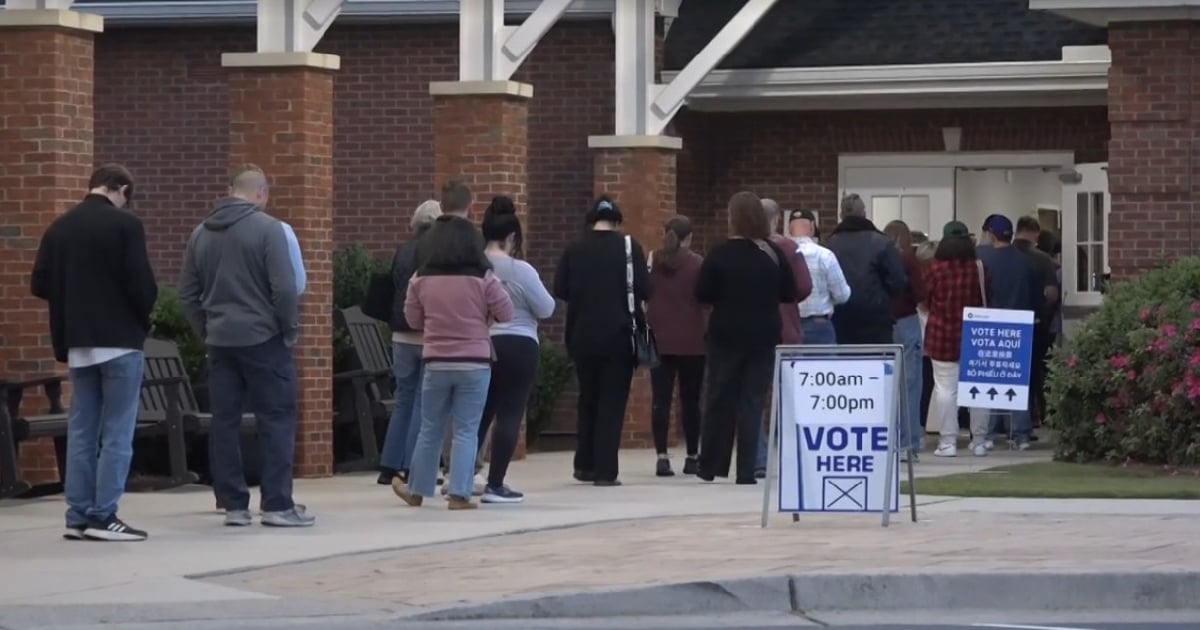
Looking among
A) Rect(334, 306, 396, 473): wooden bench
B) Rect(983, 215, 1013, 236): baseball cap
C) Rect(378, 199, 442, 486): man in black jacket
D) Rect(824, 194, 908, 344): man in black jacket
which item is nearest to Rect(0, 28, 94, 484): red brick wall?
Rect(378, 199, 442, 486): man in black jacket

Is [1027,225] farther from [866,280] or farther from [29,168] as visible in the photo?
[29,168]

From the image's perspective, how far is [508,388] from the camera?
1355cm

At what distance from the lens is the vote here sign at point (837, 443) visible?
39.8 ft

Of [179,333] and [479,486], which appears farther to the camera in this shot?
[179,333]

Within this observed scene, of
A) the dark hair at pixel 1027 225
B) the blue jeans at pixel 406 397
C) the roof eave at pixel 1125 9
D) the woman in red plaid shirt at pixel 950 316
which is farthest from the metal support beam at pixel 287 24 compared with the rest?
the dark hair at pixel 1027 225

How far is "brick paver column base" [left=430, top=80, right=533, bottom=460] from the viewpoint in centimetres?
1736

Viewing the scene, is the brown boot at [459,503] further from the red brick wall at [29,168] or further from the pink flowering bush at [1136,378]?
the pink flowering bush at [1136,378]

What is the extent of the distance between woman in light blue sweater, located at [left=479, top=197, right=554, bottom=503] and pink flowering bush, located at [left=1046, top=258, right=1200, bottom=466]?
4.43 meters

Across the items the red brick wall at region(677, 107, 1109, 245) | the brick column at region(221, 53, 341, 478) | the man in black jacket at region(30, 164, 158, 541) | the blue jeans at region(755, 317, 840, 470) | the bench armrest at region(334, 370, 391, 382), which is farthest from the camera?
the red brick wall at region(677, 107, 1109, 245)

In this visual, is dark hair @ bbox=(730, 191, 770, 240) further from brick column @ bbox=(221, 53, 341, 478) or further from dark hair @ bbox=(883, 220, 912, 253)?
dark hair @ bbox=(883, 220, 912, 253)

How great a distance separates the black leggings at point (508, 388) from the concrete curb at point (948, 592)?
373 centimetres

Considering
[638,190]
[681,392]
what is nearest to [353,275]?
[638,190]

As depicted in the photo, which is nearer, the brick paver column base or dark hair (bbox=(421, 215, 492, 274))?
dark hair (bbox=(421, 215, 492, 274))

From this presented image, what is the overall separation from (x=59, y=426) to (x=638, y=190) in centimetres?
691
